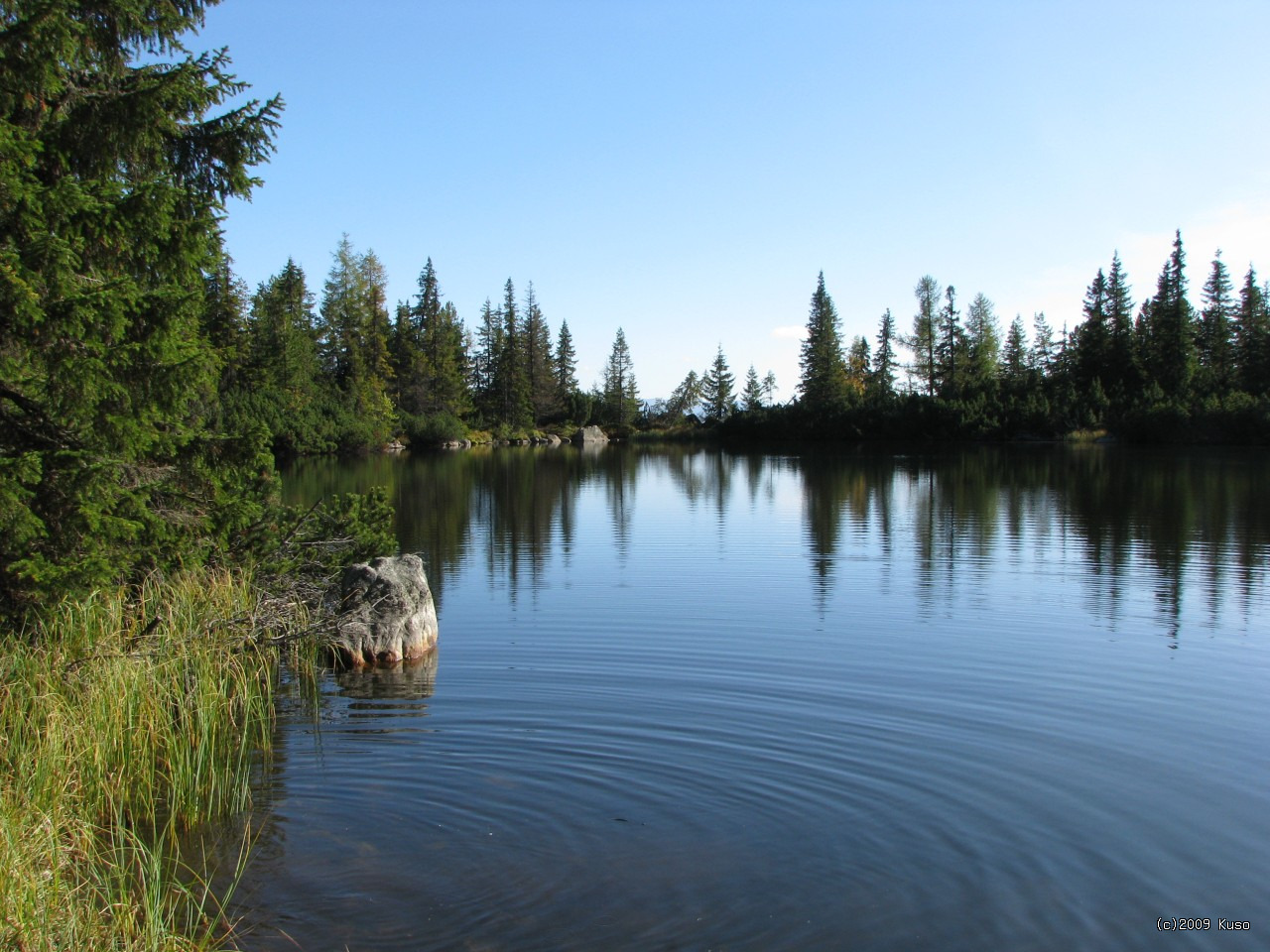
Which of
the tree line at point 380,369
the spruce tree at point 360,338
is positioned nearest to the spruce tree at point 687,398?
the tree line at point 380,369

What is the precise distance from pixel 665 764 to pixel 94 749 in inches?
159

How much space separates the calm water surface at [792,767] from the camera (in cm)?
549

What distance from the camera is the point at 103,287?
770 centimetres

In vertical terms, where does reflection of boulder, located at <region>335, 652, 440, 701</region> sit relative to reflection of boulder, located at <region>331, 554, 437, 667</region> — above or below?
below

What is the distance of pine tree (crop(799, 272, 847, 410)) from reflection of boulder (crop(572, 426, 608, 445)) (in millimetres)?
20270

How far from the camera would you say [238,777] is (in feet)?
23.1

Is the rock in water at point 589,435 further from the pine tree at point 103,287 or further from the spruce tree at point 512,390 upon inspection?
the pine tree at point 103,287

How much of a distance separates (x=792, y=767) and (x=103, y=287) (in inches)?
256

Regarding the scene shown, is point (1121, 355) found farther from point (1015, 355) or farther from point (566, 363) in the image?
point (566, 363)

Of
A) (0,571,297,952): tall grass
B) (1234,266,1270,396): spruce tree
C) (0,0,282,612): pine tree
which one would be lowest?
(0,571,297,952): tall grass

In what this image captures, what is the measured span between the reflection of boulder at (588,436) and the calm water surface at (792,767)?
79.2 metres

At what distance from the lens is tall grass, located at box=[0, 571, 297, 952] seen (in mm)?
4410

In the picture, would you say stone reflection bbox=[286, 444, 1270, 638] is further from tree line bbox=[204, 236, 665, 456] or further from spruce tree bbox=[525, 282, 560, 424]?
spruce tree bbox=[525, 282, 560, 424]

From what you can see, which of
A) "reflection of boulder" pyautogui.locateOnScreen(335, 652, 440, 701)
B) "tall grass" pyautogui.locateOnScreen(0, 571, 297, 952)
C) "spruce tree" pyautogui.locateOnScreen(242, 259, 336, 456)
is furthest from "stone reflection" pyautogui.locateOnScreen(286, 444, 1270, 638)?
"spruce tree" pyautogui.locateOnScreen(242, 259, 336, 456)
